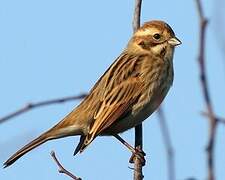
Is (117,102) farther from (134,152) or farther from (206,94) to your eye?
(206,94)

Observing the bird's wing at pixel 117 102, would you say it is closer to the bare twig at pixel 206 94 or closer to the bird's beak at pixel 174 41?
the bird's beak at pixel 174 41

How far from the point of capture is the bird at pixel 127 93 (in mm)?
5164

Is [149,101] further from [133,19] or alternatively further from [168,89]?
[133,19]

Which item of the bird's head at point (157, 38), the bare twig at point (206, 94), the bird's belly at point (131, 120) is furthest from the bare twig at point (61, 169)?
the bird's head at point (157, 38)

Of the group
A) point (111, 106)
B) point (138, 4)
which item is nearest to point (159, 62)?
point (111, 106)

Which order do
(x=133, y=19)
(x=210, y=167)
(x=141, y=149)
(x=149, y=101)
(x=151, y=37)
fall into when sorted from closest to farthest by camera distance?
1. (x=210, y=167)
2. (x=141, y=149)
3. (x=133, y=19)
4. (x=149, y=101)
5. (x=151, y=37)

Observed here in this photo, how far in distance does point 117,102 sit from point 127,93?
15cm

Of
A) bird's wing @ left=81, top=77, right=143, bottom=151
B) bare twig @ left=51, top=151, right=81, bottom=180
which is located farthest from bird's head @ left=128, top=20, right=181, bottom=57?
bare twig @ left=51, top=151, right=81, bottom=180

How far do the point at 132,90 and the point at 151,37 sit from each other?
658mm

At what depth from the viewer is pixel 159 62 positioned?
557 centimetres

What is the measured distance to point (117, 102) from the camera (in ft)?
17.4

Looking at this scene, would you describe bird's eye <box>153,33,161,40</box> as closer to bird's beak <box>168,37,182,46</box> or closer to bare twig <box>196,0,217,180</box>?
bird's beak <box>168,37,182,46</box>

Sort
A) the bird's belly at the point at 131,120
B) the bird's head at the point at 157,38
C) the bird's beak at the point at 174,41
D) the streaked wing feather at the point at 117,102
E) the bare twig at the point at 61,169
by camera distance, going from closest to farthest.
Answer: the bare twig at the point at 61,169, the bird's belly at the point at 131,120, the streaked wing feather at the point at 117,102, the bird's beak at the point at 174,41, the bird's head at the point at 157,38

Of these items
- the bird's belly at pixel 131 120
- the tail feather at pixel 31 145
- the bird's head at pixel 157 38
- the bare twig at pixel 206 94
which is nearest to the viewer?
the bare twig at pixel 206 94
